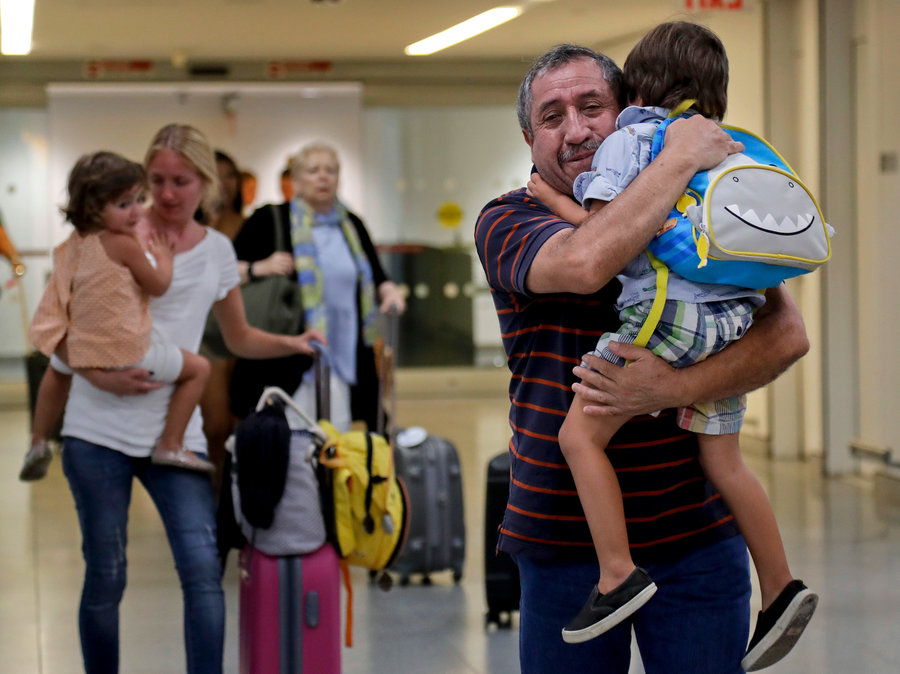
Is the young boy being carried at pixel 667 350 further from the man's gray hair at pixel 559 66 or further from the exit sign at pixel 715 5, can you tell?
the exit sign at pixel 715 5

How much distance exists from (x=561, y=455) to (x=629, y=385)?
0.61ft

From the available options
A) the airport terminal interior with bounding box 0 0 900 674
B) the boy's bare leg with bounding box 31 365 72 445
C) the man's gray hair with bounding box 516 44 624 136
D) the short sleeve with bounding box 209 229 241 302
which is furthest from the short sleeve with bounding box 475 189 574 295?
the boy's bare leg with bounding box 31 365 72 445

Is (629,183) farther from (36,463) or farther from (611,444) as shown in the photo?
(36,463)

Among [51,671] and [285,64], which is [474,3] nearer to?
[285,64]

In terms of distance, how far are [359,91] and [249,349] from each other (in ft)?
34.6

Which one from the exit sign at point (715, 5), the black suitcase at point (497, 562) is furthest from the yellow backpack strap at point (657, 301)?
the exit sign at point (715, 5)

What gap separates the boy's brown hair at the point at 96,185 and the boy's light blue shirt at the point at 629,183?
66.5 inches

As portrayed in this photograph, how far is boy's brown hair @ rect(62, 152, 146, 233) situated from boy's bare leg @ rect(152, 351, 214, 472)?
1.51ft

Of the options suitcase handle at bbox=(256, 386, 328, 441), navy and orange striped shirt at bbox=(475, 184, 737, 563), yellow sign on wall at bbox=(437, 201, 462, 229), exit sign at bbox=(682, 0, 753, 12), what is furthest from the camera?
yellow sign on wall at bbox=(437, 201, 462, 229)

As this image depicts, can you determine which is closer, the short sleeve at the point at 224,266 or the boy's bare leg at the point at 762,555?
the boy's bare leg at the point at 762,555

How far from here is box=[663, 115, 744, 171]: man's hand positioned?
1818 millimetres

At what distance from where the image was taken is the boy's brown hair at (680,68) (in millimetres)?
1961

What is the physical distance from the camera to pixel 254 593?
3.27 m

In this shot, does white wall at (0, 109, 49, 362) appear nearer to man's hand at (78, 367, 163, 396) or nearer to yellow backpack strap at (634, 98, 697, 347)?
man's hand at (78, 367, 163, 396)
